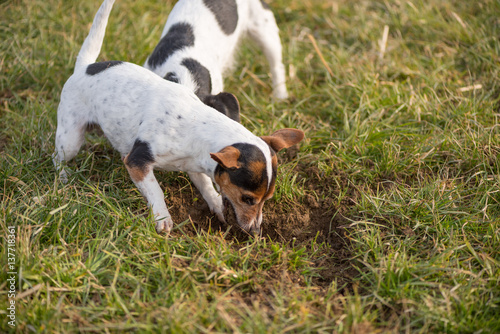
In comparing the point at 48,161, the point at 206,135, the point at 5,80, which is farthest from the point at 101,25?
the point at 5,80

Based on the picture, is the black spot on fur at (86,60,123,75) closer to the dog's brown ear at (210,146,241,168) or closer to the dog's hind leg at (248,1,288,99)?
the dog's brown ear at (210,146,241,168)

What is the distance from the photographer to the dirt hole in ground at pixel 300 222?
4.13 metres

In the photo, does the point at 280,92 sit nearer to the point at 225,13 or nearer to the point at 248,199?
the point at 225,13

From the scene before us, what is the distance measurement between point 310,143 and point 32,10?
4.89 m

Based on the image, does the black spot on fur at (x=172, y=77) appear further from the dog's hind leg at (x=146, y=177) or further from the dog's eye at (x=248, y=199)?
the dog's eye at (x=248, y=199)

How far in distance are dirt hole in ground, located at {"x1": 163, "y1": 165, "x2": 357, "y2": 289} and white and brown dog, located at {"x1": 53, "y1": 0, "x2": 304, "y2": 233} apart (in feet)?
0.59

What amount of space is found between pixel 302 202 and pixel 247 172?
1.15m

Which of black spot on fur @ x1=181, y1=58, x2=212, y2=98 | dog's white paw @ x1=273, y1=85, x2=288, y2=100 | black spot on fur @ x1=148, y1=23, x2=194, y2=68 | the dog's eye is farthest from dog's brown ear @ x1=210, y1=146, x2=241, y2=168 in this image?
dog's white paw @ x1=273, y1=85, x2=288, y2=100

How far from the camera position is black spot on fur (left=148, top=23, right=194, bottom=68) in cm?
532

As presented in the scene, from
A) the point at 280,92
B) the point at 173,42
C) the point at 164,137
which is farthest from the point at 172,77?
the point at 280,92

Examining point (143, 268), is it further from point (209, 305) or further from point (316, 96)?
point (316, 96)

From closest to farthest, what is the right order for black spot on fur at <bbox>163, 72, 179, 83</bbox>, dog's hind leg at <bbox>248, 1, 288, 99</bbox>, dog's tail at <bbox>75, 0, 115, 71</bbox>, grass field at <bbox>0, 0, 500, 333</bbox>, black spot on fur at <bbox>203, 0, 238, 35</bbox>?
grass field at <bbox>0, 0, 500, 333</bbox> < dog's tail at <bbox>75, 0, 115, 71</bbox> < black spot on fur at <bbox>163, 72, 179, 83</bbox> < black spot on fur at <bbox>203, 0, 238, 35</bbox> < dog's hind leg at <bbox>248, 1, 288, 99</bbox>

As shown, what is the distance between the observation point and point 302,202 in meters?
4.80

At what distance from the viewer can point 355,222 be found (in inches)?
164
